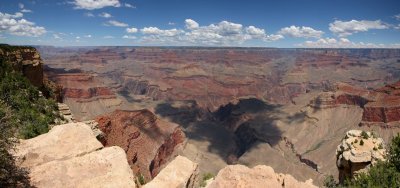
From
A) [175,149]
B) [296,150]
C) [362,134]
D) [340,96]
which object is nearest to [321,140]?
[296,150]

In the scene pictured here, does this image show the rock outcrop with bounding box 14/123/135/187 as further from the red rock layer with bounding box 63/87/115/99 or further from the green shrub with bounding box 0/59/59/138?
the red rock layer with bounding box 63/87/115/99

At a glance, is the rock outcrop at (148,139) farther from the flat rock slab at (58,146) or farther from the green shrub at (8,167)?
the green shrub at (8,167)

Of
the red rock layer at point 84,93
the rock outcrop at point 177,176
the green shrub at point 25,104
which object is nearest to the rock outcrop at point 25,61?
the green shrub at point 25,104

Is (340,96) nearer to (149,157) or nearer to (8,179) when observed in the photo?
(149,157)

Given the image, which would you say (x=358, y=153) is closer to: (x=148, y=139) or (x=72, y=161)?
(x=72, y=161)

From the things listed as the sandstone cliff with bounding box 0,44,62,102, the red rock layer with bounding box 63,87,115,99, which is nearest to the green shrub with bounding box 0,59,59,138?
the sandstone cliff with bounding box 0,44,62,102
